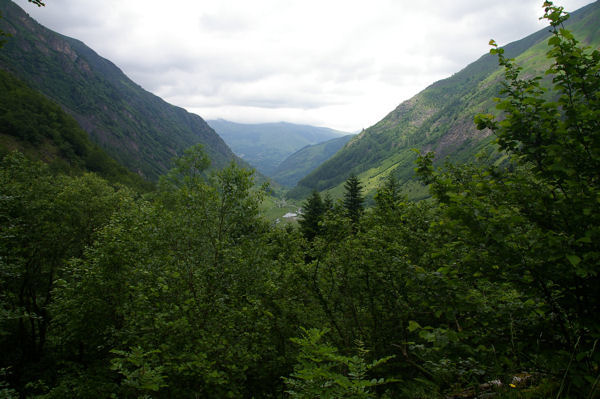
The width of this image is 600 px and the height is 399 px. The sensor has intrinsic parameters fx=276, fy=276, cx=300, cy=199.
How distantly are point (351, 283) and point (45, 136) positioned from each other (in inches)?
6001

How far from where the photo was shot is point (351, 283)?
13961 mm

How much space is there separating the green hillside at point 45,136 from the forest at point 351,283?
4049 inches

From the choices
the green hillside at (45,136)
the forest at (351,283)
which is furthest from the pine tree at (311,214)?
the green hillside at (45,136)

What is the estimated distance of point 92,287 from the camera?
12.2 meters

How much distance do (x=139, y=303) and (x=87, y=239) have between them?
57.1 ft

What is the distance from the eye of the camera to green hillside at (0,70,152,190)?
103m

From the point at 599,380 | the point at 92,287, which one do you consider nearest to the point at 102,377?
the point at 92,287

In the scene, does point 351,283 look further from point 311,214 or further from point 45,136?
point 45,136

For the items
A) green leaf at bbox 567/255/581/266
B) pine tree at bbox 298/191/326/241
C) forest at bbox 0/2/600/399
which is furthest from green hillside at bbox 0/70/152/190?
green leaf at bbox 567/255/581/266

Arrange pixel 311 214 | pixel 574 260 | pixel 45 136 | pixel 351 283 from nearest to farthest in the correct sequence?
pixel 574 260, pixel 351 283, pixel 311 214, pixel 45 136

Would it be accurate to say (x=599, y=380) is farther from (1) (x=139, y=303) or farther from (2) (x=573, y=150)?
(1) (x=139, y=303)

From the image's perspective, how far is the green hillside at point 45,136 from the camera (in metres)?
103

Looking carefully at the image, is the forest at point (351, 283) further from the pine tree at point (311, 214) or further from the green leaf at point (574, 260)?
the pine tree at point (311, 214)

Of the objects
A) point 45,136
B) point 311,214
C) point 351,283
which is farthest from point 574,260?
point 45,136
